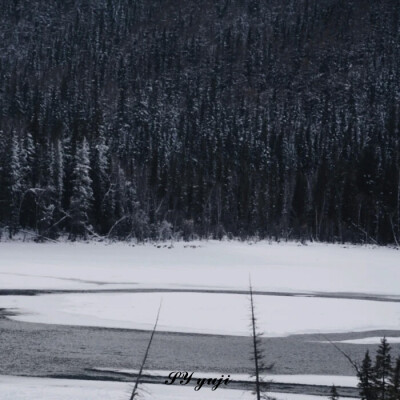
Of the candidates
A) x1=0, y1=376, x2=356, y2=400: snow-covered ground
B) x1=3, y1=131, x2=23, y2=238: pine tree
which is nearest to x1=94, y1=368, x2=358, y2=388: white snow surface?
x1=0, y1=376, x2=356, y2=400: snow-covered ground

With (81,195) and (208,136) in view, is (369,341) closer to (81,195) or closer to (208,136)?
(81,195)

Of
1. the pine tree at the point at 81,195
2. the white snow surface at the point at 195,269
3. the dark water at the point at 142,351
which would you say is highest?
the pine tree at the point at 81,195

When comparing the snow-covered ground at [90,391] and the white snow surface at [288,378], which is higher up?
the snow-covered ground at [90,391]

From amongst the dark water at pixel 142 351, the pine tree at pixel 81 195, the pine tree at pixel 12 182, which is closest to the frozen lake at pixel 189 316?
the dark water at pixel 142 351

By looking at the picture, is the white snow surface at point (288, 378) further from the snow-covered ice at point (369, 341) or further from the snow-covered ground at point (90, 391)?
the snow-covered ice at point (369, 341)

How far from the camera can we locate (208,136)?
10381cm

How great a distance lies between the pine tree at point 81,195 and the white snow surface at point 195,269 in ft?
21.0

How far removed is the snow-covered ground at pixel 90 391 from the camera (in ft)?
24.9

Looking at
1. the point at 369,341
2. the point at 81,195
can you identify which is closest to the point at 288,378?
the point at 369,341

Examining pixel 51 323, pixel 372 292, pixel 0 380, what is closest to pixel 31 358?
pixel 0 380

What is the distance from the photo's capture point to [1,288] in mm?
18188

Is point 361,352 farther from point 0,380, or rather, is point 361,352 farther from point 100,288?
point 100,288

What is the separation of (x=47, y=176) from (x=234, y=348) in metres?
38.1

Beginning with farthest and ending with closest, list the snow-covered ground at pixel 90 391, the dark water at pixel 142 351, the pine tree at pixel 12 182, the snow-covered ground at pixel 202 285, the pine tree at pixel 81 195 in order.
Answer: the pine tree at pixel 12 182 < the pine tree at pixel 81 195 < the snow-covered ground at pixel 202 285 < the dark water at pixel 142 351 < the snow-covered ground at pixel 90 391
